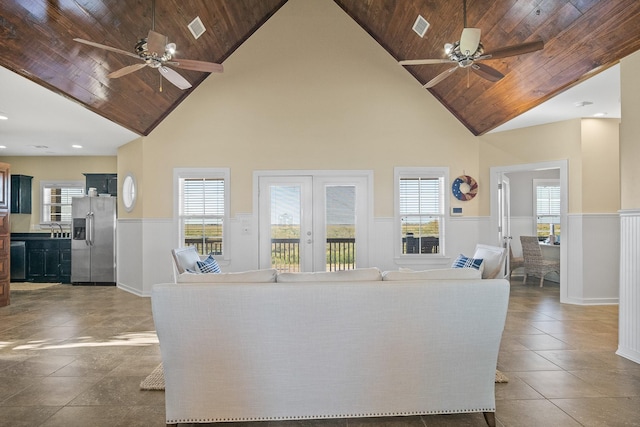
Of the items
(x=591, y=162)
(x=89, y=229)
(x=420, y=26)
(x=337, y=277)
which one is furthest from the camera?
(x=89, y=229)

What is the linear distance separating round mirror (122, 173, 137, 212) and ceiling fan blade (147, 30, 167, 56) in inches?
141

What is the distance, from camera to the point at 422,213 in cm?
659

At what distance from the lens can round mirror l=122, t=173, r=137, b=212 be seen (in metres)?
6.66

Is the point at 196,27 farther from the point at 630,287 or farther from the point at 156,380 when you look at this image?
the point at 630,287

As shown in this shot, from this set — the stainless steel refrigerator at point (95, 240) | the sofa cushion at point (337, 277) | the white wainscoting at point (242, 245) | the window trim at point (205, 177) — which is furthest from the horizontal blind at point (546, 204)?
the stainless steel refrigerator at point (95, 240)

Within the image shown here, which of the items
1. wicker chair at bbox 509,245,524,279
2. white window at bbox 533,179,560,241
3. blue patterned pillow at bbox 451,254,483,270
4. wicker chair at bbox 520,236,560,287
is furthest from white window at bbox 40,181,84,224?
white window at bbox 533,179,560,241

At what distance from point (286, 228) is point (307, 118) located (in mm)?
1856

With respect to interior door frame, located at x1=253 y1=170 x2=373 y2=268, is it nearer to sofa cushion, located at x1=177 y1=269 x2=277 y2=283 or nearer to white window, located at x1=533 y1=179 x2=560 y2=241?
white window, located at x1=533 y1=179 x2=560 y2=241

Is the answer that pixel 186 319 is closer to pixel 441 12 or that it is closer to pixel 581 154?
pixel 441 12

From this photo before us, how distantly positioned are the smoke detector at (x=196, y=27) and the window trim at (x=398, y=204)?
140 inches

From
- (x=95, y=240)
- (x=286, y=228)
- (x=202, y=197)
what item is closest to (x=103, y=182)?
(x=95, y=240)

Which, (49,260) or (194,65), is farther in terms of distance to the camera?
(49,260)

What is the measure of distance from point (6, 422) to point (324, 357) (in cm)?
203

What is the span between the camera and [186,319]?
6.98 ft
